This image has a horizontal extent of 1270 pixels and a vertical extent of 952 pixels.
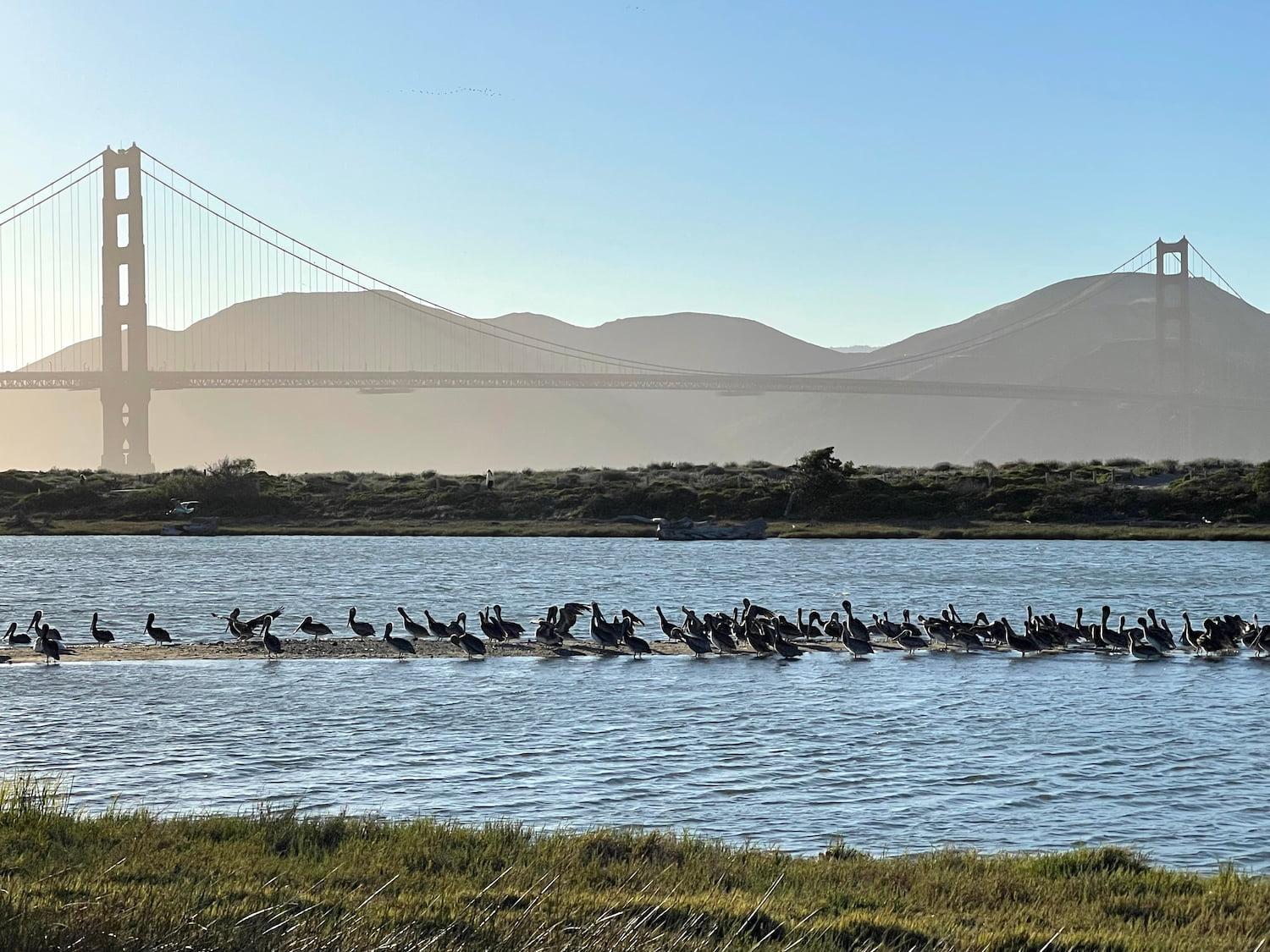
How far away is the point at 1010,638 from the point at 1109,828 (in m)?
9.81

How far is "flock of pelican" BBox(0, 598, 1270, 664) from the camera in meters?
19.8

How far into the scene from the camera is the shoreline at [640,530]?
45466mm

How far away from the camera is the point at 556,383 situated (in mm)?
89438

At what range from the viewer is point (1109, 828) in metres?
10.6


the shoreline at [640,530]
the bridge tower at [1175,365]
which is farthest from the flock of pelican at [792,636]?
the bridge tower at [1175,365]

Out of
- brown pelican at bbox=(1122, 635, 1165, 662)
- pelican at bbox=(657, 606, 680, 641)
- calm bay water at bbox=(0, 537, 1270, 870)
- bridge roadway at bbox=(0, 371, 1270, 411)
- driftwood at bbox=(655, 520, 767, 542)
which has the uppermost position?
bridge roadway at bbox=(0, 371, 1270, 411)

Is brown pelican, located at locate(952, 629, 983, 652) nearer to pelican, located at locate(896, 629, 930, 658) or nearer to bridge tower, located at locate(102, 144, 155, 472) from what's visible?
pelican, located at locate(896, 629, 930, 658)

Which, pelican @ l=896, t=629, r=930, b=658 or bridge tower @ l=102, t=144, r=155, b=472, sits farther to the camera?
bridge tower @ l=102, t=144, r=155, b=472

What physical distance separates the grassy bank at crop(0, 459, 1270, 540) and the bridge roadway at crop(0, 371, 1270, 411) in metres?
17.8

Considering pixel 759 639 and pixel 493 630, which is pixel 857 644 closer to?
pixel 759 639

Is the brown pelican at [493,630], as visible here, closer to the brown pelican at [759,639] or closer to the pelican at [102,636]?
the brown pelican at [759,639]

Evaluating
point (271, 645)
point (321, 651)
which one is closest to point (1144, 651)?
point (321, 651)

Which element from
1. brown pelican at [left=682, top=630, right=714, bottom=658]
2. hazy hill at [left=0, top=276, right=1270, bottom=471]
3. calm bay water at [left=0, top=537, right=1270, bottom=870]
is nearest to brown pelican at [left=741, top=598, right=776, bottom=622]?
brown pelican at [left=682, top=630, right=714, bottom=658]

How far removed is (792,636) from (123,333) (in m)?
75.3
